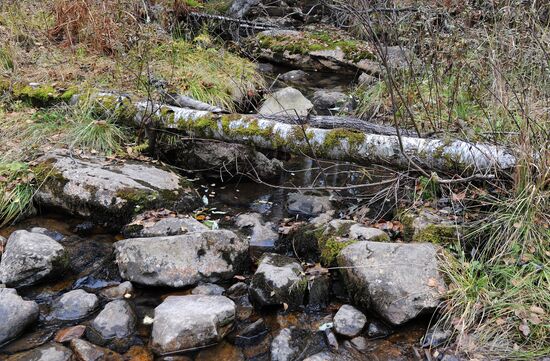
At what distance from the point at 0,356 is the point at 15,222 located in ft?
5.43

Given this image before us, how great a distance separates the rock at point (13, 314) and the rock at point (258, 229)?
1722mm

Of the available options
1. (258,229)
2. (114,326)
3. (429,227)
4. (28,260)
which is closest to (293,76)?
(258,229)

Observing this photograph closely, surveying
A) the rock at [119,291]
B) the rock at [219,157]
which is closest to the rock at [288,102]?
the rock at [219,157]

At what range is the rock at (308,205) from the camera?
14.7 ft

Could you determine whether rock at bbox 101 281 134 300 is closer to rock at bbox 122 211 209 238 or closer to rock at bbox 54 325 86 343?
rock at bbox 54 325 86 343

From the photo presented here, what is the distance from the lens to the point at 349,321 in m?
2.95

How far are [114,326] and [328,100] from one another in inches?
204

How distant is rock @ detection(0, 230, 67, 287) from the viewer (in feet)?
10.6

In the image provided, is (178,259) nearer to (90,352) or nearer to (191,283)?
(191,283)

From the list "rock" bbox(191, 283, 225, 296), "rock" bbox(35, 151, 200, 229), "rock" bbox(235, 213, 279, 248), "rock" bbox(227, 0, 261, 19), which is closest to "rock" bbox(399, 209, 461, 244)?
"rock" bbox(235, 213, 279, 248)

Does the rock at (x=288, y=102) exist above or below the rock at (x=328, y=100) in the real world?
above

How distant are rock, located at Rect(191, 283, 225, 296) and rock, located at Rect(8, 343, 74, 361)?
35.2 inches

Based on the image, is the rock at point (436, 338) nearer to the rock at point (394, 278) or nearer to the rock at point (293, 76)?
the rock at point (394, 278)

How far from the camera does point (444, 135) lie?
13.2ft
